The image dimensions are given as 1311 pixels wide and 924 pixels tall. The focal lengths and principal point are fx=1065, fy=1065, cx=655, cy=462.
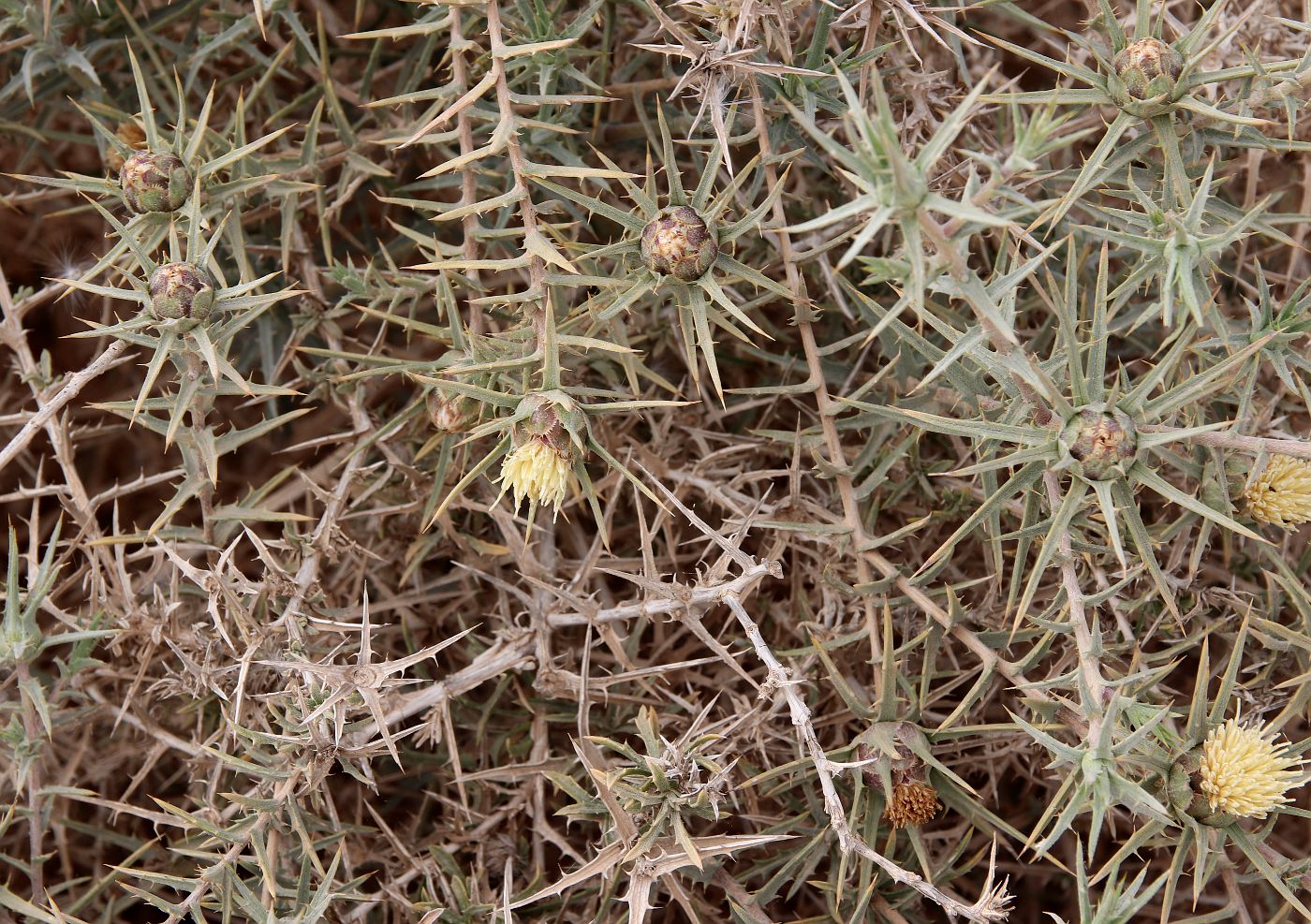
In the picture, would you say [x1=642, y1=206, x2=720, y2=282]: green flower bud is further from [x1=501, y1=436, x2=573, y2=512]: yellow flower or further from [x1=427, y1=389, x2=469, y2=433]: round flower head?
[x1=427, y1=389, x2=469, y2=433]: round flower head

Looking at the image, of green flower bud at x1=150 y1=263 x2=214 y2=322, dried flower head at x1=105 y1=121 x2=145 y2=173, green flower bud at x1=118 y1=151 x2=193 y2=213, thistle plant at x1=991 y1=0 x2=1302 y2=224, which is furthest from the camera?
dried flower head at x1=105 y1=121 x2=145 y2=173

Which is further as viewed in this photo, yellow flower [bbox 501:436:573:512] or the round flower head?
the round flower head

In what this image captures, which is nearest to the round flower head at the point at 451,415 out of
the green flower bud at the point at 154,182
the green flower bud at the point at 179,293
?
the green flower bud at the point at 179,293

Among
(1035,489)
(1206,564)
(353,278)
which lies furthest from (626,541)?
(1206,564)

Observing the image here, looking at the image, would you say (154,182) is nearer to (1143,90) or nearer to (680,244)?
(680,244)

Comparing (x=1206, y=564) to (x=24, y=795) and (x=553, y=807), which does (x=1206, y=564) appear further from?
(x=24, y=795)

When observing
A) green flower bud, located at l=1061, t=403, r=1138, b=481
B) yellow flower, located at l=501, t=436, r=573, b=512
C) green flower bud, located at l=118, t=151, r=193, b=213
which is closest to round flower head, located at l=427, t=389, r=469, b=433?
yellow flower, located at l=501, t=436, r=573, b=512

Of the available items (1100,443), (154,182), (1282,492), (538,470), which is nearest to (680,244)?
(538,470)
